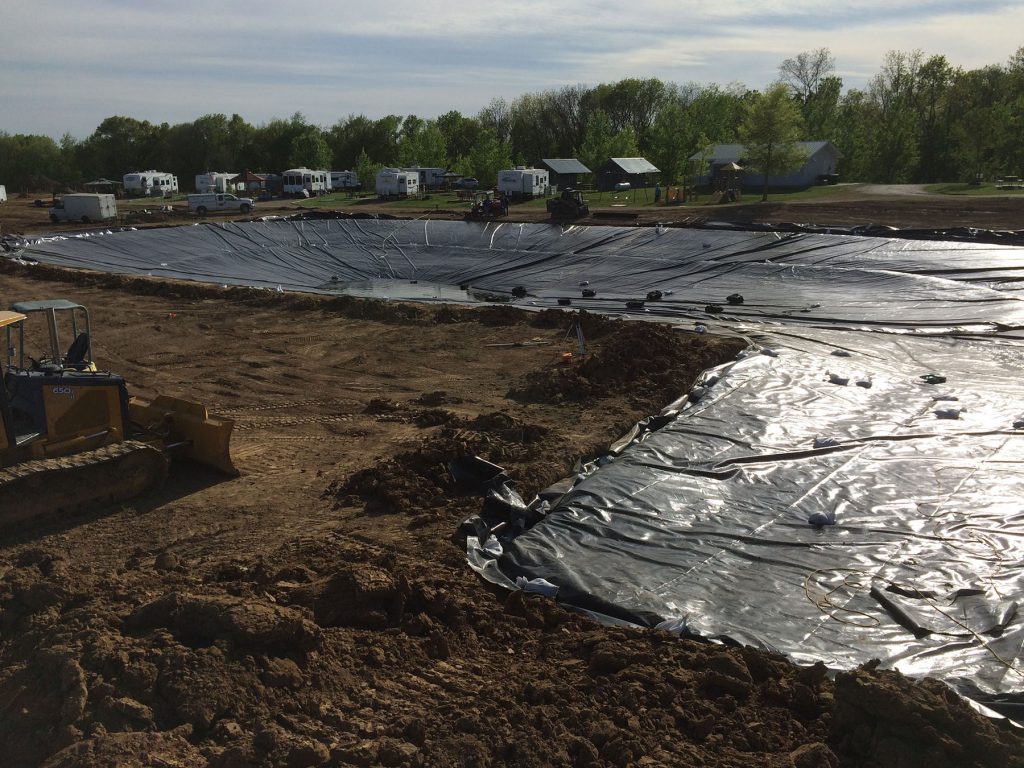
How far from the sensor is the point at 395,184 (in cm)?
5681

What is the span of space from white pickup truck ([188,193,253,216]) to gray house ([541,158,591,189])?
844 inches

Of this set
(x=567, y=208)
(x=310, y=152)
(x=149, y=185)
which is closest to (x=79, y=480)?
(x=567, y=208)

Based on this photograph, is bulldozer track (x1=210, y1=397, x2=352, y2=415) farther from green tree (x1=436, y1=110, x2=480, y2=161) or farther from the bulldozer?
green tree (x1=436, y1=110, x2=480, y2=161)

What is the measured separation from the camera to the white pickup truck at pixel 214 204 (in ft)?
164

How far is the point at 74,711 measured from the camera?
489cm

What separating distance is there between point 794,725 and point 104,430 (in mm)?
8258

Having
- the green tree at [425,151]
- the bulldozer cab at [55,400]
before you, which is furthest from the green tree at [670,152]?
the bulldozer cab at [55,400]

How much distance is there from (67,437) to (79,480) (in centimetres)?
64

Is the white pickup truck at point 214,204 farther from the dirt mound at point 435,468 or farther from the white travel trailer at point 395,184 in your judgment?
the dirt mound at point 435,468

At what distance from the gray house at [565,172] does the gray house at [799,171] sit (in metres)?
9.36

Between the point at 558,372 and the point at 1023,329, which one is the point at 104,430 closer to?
the point at 558,372

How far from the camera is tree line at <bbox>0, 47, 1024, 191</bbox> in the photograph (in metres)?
52.4

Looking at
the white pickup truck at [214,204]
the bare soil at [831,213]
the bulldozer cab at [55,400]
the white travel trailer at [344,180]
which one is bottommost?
the bulldozer cab at [55,400]

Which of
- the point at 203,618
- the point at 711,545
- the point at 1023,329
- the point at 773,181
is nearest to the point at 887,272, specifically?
the point at 1023,329
